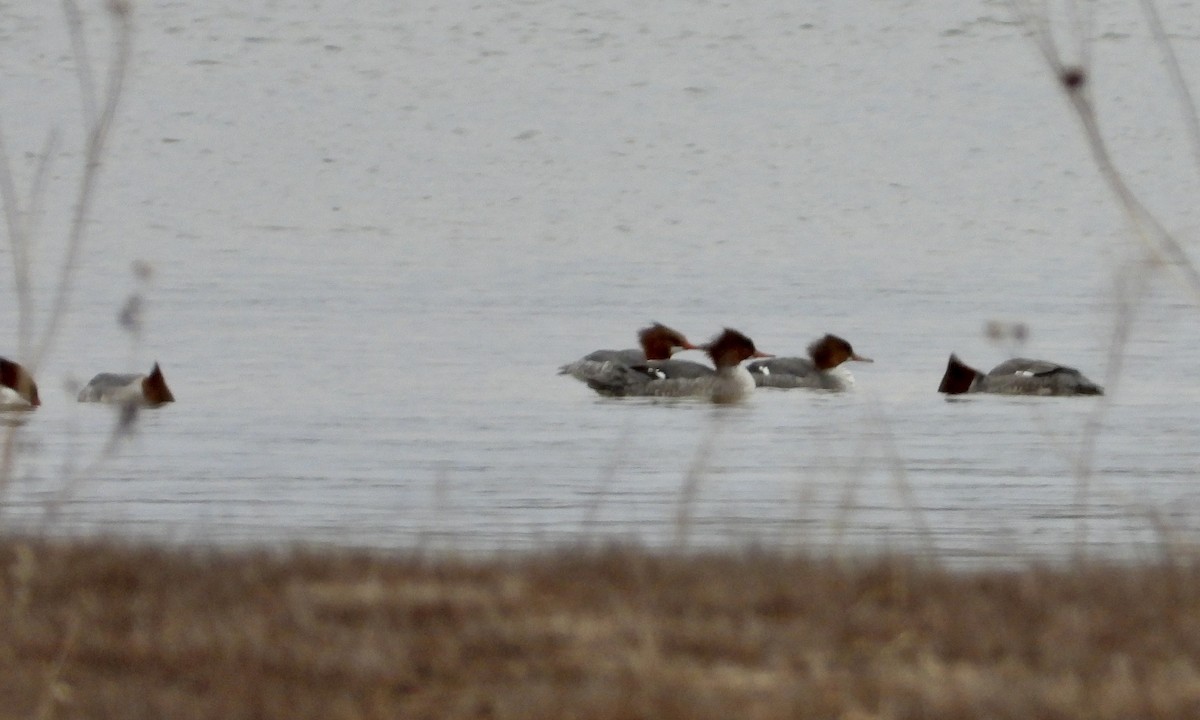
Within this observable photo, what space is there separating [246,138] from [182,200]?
39.1ft

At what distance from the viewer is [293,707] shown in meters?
5.54

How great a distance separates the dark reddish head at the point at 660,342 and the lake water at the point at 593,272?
2.32 ft

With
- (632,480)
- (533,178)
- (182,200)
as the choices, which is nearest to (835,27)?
(533,178)

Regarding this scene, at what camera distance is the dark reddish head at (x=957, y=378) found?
17.0m

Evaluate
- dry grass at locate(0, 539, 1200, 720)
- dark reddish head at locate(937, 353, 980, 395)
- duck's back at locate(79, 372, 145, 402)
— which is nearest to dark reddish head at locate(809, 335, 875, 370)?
dark reddish head at locate(937, 353, 980, 395)

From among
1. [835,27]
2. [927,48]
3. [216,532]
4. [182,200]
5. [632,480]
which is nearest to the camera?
[216,532]

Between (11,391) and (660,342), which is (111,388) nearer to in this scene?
(11,391)

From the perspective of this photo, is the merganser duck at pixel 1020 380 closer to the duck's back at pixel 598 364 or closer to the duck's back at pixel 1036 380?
the duck's back at pixel 1036 380

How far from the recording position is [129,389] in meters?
15.4

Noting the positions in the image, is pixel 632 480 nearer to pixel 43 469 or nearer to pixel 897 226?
pixel 43 469

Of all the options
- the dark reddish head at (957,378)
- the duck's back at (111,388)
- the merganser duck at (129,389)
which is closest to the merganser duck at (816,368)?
the dark reddish head at (957,378)

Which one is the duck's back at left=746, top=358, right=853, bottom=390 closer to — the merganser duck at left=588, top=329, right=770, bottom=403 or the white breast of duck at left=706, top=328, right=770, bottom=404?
the merganser duck at left=588, top=329, right=770, bottom=403

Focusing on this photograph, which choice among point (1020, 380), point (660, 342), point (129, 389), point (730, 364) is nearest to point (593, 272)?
point (660, 342)

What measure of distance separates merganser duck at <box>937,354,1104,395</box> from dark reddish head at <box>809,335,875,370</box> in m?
1.07
